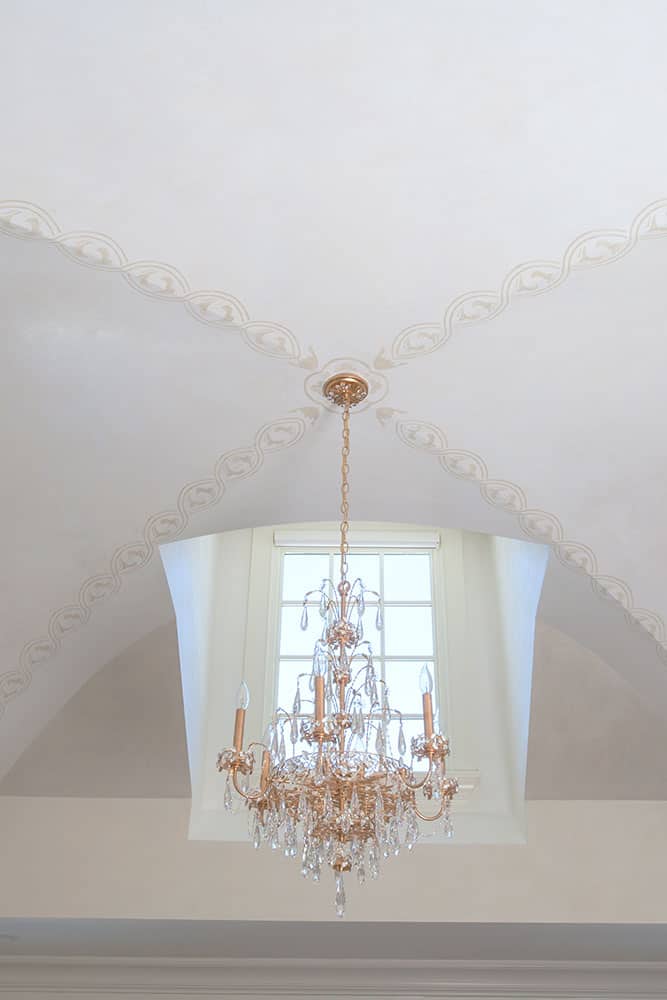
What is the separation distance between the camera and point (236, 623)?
255 inches

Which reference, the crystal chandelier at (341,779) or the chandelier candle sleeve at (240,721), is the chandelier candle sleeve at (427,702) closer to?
the crystal chandelier at (341,779)

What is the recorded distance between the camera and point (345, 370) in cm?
406

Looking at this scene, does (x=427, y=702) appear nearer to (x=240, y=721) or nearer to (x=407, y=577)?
(x=240, y=721)

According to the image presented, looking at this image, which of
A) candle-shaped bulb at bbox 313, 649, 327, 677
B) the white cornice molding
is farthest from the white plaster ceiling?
the white cornice molding

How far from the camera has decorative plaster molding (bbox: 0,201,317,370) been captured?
3.37 metres

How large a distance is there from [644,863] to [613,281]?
3.56m

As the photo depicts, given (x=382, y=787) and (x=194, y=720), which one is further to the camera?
(x=194, y=720)

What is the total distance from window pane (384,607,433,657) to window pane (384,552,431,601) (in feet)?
0.32

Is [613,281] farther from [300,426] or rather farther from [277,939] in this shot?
[277,939]

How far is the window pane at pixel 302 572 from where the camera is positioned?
6609mm

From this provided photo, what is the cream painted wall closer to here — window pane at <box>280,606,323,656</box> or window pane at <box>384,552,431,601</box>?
window pane at <box>280,606,323,656</box>

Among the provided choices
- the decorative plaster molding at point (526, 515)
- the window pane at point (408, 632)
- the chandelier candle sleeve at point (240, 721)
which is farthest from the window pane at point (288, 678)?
the chandelier candle sleeve at point (240, 721)

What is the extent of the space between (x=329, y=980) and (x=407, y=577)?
104 inches

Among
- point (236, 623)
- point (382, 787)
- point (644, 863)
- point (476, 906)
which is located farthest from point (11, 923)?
point (644, 863)
